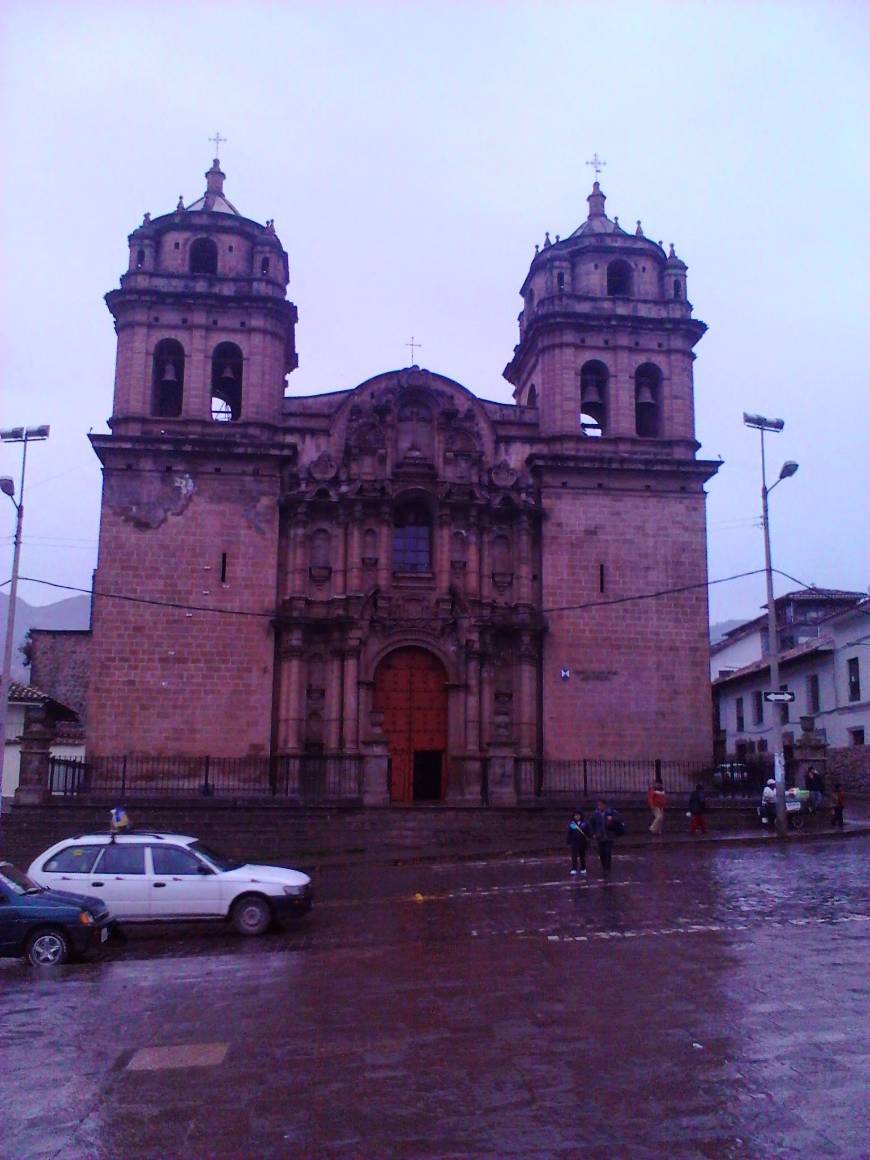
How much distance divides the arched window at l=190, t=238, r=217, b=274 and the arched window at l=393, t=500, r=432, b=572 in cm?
849

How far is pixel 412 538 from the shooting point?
30062 millimetres

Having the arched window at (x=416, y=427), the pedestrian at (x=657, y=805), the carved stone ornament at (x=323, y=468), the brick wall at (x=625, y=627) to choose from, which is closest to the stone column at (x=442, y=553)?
the arched window at (x=416, y=427)

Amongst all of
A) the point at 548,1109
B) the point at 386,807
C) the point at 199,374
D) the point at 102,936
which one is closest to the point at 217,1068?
the point at 548,1109

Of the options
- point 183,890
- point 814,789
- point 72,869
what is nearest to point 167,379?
point 72,869

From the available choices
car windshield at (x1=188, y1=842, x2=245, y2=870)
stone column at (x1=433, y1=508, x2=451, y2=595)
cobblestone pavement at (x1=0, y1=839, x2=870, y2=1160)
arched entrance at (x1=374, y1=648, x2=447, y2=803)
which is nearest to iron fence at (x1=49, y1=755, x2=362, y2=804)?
arched entrance at (x1=374, y1=648, x2=447, y2=803)

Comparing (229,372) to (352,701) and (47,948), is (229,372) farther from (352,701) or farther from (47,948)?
(47,948)

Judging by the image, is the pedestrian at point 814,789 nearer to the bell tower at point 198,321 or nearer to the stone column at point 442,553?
the stone column at point 442,553

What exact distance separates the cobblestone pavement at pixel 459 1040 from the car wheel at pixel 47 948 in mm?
390

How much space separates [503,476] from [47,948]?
2006cm

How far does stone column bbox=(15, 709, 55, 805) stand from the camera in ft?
76.0

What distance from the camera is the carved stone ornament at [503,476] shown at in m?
29.9

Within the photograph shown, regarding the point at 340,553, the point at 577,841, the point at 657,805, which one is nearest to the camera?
the point at 577,841

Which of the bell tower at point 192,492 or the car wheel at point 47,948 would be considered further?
the bell tower at point 192,492

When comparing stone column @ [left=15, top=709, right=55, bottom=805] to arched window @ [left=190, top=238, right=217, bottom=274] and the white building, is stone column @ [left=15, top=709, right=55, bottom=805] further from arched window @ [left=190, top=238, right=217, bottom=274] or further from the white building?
the white building
